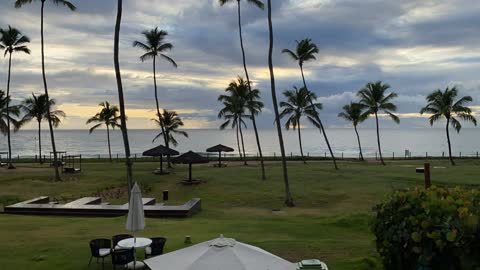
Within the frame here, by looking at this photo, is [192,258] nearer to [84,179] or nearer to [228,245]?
[228,245]

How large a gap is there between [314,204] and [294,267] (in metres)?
17.1

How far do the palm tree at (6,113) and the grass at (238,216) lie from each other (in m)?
15.4

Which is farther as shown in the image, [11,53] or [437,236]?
[11,53]

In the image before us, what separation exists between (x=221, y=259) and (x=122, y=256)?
405 cm

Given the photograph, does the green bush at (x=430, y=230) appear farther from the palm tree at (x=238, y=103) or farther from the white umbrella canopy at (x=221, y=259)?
the palm tree at (x=238, y=103)

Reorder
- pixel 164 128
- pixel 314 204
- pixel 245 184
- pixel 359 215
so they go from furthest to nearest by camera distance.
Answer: pixel 164 128 < pixel 245 184 < pixel 314 204 < pixel 359 215

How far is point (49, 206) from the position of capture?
21000mm

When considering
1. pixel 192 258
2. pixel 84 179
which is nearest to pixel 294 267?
pixel 192 258

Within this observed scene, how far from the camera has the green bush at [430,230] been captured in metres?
4.65

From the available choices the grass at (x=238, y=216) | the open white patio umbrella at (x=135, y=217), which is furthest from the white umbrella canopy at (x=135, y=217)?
the grass at (x=238, y=216)

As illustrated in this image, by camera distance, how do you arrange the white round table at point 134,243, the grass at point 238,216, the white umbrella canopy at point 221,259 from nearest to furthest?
the white umbrella canopy at point 221,259 → the white round table at point 134,243 → the grass at point 238,216

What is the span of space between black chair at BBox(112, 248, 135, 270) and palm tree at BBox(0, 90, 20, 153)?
4207 centimetres

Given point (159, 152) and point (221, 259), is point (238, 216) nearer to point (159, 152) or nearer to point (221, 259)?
point (221, 259)

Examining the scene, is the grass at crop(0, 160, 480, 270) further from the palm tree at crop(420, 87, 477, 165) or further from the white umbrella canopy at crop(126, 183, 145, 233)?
the palm tree at crop(420, 87, 477, 165)
